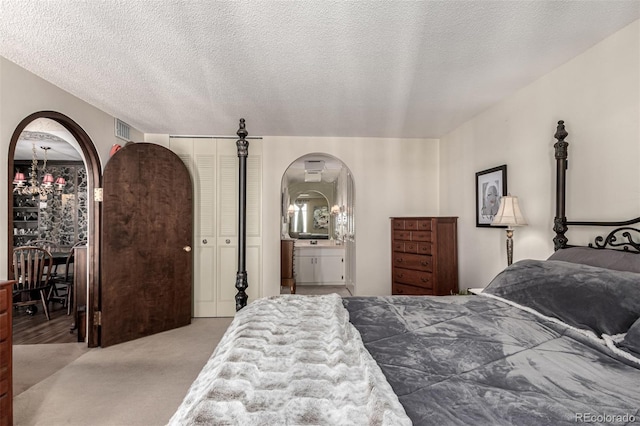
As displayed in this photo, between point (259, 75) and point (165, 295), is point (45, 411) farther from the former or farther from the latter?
point (259, 75)

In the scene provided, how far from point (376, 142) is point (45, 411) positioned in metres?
4.25

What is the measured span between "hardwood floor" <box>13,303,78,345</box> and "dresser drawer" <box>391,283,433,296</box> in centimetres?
369

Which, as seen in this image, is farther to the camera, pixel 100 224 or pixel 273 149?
pixel 273 149

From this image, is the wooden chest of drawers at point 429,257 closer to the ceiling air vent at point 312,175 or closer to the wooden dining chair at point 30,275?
the ceiling air vent at point 312,175

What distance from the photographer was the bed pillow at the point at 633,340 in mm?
1179

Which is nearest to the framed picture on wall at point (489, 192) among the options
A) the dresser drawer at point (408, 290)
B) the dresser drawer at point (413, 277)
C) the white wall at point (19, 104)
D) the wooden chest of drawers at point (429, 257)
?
the wooden chest of drawers at point (429, 257)

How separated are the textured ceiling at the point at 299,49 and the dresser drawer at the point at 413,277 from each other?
6.07 ft

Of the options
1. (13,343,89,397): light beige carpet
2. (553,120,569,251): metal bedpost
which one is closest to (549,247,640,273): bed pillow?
(553,120,569,251): metal bedpost

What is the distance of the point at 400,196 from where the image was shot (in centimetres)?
455

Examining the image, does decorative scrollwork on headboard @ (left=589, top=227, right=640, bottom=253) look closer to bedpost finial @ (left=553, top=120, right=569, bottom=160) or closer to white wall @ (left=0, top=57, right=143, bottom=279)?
bedpost finial @ (left=553, top=120, right=569, bottom=160)

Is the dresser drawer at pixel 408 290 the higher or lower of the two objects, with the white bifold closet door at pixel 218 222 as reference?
lower

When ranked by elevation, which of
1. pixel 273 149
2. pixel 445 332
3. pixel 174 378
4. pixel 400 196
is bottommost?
pixel 174 378

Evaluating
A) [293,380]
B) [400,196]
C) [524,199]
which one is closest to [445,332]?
[293,380]

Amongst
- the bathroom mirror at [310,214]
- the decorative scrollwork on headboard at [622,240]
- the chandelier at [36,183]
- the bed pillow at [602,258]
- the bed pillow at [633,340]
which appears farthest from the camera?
the bathroom mirror at [310,214]
